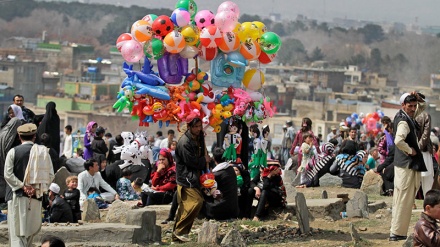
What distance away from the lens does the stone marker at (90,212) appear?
13.2 m

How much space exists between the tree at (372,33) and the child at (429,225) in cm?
13515

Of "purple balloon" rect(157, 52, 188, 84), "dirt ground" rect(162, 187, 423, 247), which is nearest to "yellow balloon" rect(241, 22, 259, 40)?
"purple balloon" rect(157, 52, 188, 84)

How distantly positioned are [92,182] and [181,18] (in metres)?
2.47

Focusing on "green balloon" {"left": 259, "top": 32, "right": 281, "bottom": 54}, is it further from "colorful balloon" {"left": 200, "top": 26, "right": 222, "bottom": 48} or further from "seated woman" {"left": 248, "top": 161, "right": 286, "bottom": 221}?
"seated woman" {"left": 248, "top": 161, "right": 286, "bottom": 221}

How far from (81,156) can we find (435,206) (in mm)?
11104

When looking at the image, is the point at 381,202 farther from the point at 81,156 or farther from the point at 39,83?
the point at 39,83

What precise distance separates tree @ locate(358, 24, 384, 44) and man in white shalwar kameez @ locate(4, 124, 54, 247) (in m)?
134

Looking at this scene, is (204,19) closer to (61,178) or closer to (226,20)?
(226,20)

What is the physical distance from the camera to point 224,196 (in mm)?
12953

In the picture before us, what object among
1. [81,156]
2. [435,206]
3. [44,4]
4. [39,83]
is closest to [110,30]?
[44,4]

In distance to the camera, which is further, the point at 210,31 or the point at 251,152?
the point at 251,152

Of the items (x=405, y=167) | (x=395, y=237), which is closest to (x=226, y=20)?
(x=405, y=167)

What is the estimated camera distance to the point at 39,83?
4884 inches

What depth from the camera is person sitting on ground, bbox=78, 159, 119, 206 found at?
14469 mm
